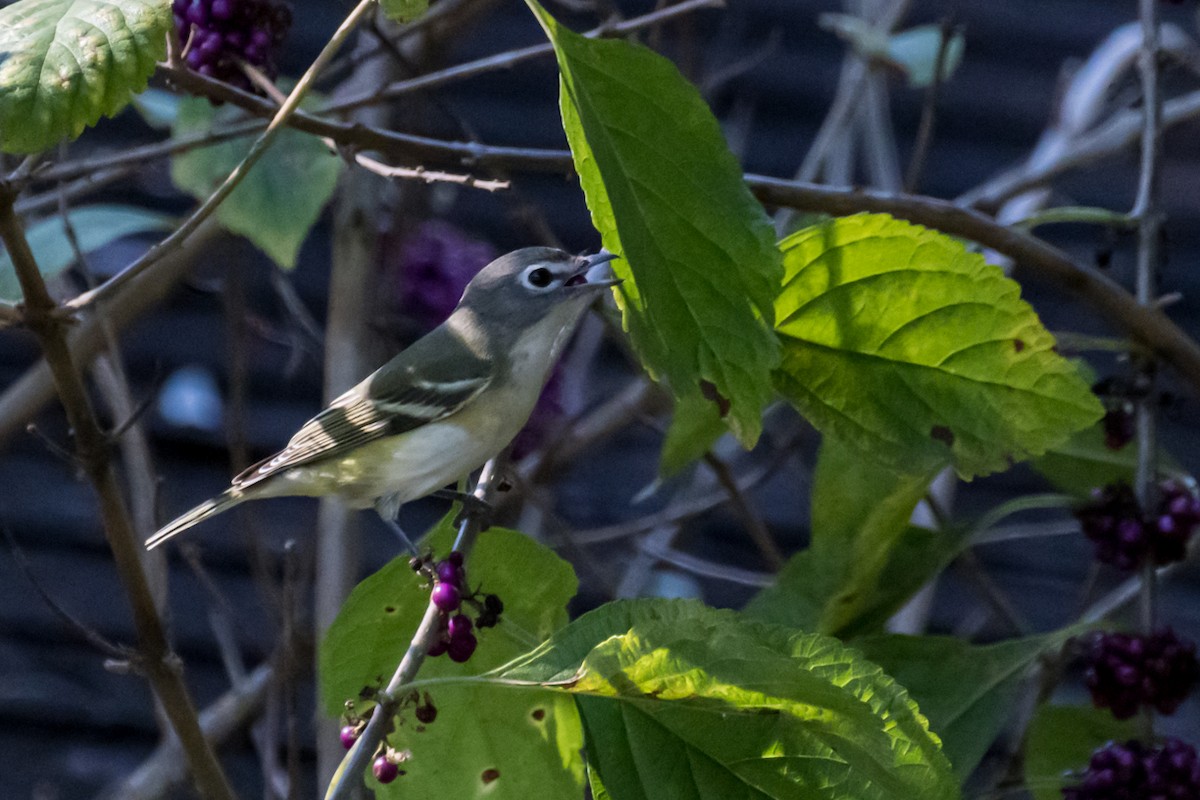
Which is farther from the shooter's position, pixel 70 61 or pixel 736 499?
pixel 736 499

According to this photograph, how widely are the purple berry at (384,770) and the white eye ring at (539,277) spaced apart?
23.7 inches

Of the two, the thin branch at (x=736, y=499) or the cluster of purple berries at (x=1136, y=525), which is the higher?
the cluster of purple berries at (x=1136, y=525)

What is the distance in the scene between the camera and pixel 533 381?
1349 mm

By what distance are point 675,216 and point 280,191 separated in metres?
0.75

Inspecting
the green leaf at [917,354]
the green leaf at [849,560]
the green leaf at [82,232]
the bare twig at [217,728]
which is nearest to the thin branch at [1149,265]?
the green leaf at [849,560]

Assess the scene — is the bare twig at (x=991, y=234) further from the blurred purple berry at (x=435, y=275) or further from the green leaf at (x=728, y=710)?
the blurred purple berry at (x=435, y=275)

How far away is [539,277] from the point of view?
1358mm

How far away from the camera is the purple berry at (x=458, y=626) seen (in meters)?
0.92

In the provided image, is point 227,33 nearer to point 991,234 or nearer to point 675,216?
point 675,216

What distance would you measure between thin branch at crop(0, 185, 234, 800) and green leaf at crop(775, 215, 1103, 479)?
0.50 meters

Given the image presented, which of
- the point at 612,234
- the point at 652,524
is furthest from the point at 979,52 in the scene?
the point at 612,234

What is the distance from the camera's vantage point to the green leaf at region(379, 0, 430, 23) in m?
0.79

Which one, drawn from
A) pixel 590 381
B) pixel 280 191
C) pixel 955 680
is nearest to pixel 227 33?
pixel 280 191

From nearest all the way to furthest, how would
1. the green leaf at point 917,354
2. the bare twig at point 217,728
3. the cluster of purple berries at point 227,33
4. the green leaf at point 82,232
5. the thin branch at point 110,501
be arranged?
the thin branch at point 110,501 → the green leaf at point 917,354 → the cluster of purple berries at point 227,33 → the green leaf at point 82,232 → the bare twig at point 217,728
